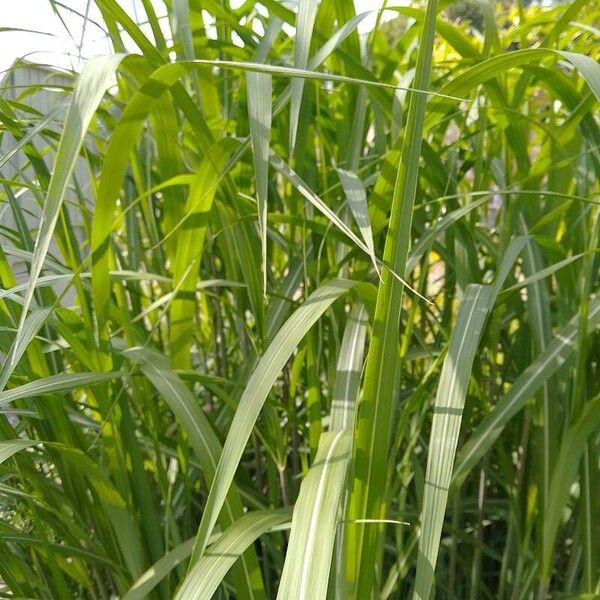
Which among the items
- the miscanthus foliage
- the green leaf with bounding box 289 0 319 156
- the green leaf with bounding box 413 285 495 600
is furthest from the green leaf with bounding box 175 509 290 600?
the green leaf with bounding box 289 0 319 156

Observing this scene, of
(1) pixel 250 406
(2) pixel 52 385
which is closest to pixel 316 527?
(1) pixel 250 406

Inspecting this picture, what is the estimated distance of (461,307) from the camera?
57 cm

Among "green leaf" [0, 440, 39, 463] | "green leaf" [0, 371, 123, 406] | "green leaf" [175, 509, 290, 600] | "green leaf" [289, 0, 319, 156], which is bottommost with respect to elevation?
"green leaf" [175, 509, 290, 600]

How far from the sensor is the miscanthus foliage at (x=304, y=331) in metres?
Answer: 0.46

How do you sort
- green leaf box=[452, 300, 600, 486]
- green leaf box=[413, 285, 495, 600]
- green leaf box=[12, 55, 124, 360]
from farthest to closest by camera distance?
green leaf box=[452, 300, 600, 486] → green leaf box=[413, 285, 495, 600] → green leaf box=[12, 55, 124, 360]

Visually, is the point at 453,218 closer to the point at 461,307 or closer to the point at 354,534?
the point at 461,307

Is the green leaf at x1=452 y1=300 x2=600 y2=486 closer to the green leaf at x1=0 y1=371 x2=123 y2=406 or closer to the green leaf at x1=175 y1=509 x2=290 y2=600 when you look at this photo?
the green leaf at x1=175 y1=509 x2=290 y2=600

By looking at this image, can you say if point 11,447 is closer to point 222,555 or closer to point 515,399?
point 222,555

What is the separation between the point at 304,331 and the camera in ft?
1.47

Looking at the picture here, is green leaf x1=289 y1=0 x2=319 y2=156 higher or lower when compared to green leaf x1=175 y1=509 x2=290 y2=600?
higher

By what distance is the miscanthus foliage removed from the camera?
0.46 metres

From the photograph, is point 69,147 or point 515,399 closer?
point 69,147

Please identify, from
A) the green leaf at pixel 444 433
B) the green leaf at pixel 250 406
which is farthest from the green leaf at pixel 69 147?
the green leaf at pixel 444 433

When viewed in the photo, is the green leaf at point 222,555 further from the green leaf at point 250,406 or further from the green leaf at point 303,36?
the green leaf at point 303,36
